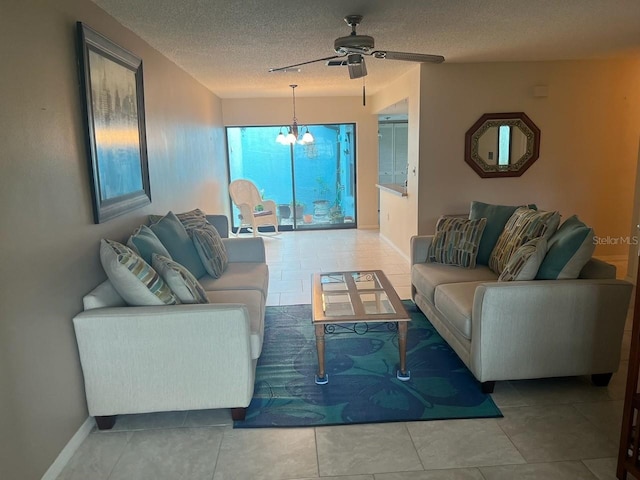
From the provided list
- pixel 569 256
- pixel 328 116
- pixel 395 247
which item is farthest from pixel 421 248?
pixel 328 116

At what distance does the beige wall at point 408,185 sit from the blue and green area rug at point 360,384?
226 centimetres

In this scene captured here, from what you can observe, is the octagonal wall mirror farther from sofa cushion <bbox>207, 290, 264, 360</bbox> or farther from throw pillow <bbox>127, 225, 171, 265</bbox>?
throw pillow <bbox>127, 225, 171, 265</bbox>

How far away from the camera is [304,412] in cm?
262

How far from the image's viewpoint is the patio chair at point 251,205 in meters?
7.77

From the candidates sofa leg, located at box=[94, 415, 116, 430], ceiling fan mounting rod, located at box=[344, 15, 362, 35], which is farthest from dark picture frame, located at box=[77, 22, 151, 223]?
ceiling fan mounting rod, located at box=[344, 15, 362, 35]

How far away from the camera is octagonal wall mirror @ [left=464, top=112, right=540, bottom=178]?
524cm

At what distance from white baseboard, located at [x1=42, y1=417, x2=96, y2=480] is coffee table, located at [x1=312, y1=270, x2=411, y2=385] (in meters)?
1.30

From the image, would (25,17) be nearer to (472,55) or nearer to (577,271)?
(577,271)

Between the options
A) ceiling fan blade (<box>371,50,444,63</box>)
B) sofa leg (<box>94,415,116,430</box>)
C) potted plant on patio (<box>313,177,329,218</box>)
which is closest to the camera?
sofa leg (<box>94,415,116,430</box>)

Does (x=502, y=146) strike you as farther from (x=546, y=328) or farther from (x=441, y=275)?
(x=546, y=328)

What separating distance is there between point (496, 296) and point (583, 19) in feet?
7.56

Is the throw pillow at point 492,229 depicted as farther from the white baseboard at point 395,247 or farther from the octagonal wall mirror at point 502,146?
the white baseboard at point 395,247

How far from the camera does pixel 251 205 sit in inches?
313

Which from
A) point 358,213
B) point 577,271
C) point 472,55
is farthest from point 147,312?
point 358,213
